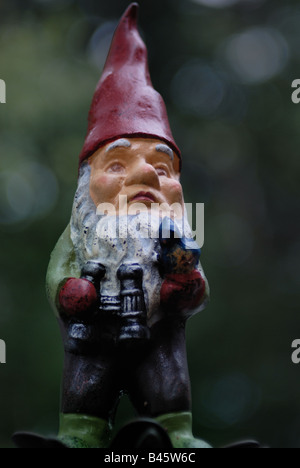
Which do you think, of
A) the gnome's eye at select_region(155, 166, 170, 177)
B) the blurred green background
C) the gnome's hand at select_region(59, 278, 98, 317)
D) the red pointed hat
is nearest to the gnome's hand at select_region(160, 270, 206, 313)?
the gnome's hand at select_region(59, 278, 98, 317)

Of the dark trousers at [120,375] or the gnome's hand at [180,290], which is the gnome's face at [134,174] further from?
the dark trousers at [120,375]

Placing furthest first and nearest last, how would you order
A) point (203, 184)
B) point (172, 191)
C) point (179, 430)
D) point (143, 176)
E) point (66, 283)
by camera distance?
1. point (203, 184)
2. point (172, 191)
3. point (143, 176)
4. point (66, 283)
5. point (179, 430)

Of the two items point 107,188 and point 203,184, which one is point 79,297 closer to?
point 107,188

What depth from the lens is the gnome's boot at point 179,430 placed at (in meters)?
2.14

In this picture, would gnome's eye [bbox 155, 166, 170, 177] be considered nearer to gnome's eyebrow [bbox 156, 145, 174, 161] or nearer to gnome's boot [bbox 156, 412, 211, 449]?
gnome's eyebrow [bbox 156, 145, 174, 161]

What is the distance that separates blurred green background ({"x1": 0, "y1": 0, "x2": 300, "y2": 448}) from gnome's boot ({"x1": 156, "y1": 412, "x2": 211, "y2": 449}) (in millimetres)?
2331

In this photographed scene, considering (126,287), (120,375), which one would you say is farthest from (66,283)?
(120,375)

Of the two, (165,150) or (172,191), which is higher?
(165,150)

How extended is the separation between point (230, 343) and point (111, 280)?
2.86 meters

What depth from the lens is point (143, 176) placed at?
2412 mm

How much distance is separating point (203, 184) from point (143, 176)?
300 cm

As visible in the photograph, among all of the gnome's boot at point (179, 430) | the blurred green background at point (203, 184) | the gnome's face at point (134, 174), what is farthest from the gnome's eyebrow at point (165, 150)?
the blurred green background at point (203, 184)

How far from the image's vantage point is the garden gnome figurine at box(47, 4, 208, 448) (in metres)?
2.21
